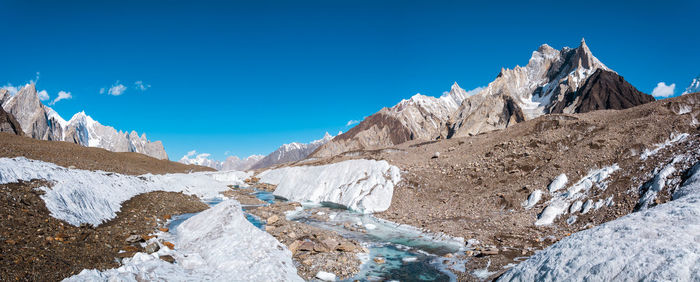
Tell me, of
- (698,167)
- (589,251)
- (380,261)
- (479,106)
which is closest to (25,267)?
(380,261)

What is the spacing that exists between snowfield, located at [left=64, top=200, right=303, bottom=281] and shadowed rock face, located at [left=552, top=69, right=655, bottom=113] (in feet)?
522

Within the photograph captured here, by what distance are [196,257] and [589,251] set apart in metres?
14.6

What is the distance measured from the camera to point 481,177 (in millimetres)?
32188

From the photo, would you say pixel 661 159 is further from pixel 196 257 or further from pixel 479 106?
pixel 479 106

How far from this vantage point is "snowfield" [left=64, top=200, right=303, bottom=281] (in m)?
11.2

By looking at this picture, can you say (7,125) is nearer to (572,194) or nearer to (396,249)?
(396,249)

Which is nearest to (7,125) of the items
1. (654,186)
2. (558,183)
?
(558,183)

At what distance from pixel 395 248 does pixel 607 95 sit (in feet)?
545

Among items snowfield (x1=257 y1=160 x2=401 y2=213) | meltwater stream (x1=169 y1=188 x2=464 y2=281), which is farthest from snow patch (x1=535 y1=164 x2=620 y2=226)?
snowfield (x1=257 y1=160 x2=401 y2=213)

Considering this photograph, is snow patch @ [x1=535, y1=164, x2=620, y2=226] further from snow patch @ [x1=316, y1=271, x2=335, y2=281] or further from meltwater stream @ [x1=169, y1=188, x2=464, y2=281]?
snow patch @ [x1=316, y1=271, x2=335, y2=281]

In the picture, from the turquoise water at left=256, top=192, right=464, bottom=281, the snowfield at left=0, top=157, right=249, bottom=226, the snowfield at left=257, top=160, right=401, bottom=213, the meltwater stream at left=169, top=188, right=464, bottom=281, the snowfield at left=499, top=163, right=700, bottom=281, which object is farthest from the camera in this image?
the snowfield at left=257, top=160, right=401, bottom=213

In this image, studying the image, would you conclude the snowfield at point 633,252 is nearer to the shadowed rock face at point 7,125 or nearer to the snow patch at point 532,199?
the snow patch at point 532,199

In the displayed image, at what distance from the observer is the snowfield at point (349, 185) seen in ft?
109

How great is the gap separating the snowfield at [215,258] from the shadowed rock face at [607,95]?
15900 cm
